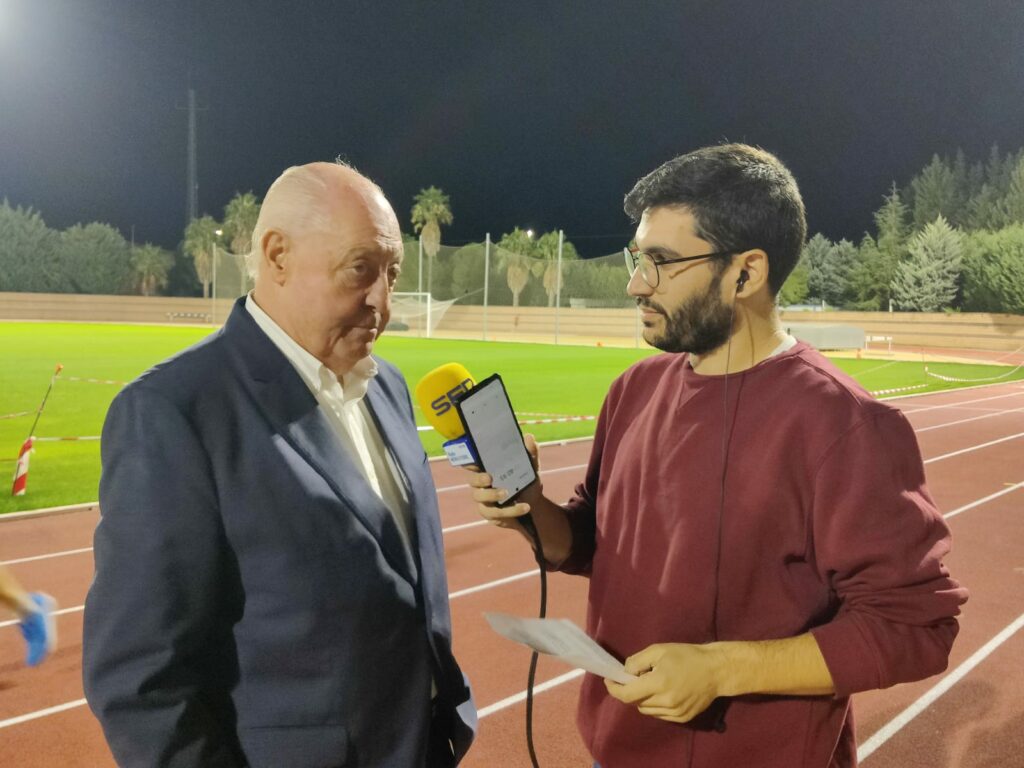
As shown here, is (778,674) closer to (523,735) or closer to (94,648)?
→ (94,648)

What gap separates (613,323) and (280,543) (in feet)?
151

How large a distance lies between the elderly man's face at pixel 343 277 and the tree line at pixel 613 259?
38088 mm

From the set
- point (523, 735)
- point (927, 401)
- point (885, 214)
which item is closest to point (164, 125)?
point (885, 214)

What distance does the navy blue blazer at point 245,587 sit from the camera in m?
1.53

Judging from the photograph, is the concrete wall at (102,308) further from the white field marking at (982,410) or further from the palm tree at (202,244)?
the white field marking at (982,410)

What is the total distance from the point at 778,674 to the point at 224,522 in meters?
1.11

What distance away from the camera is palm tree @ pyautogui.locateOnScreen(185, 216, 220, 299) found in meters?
76.4

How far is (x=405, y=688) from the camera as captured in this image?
6.17 ft

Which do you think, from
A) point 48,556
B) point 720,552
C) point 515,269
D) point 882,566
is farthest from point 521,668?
point 515,269

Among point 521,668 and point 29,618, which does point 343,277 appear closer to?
point 29,618

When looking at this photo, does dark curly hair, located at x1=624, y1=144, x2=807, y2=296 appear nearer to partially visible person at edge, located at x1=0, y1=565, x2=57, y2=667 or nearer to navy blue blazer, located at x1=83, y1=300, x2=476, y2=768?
navy blue blazer, located at x1=83, y1=300, x2=476, y2=768

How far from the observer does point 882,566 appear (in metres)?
1.57

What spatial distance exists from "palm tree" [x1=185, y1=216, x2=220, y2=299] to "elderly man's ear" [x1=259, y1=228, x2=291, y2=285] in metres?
78.9

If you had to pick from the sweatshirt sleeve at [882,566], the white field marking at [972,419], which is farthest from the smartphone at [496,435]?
the white field marking at [972,419]
